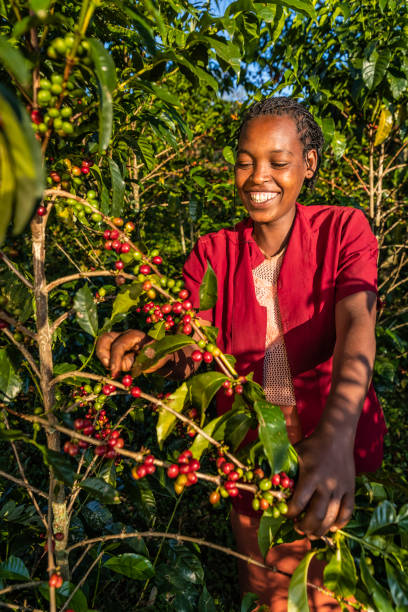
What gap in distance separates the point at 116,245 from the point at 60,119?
0.31 m

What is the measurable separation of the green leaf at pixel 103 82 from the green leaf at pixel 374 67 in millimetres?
1950

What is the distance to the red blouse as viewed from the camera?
1668mm

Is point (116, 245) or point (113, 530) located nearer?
point (116, 245)

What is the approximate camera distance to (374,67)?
83.2 inches

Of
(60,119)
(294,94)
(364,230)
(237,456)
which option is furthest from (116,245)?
(294,94)

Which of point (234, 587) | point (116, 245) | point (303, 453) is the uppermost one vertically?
point (116, 245)

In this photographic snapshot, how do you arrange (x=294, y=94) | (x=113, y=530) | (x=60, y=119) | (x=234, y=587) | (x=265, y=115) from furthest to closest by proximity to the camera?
(x=234, y=587)
(x=294, y=94)
(x=265, y=115)
(x=113, y=530)
(x=60, y=119)

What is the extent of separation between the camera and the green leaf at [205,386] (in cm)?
93

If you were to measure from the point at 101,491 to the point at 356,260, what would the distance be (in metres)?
1.27

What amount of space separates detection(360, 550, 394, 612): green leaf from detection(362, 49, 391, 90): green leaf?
225cm

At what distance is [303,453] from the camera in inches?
40.8

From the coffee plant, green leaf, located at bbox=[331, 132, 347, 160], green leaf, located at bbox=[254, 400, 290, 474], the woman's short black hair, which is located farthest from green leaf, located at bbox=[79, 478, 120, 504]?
green leaf, located at bbox=[331, 132, 347, 160]

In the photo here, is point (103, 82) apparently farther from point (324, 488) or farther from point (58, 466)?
point (324, 488)

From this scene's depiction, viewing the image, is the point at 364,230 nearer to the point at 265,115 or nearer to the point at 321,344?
the point at 321,344
